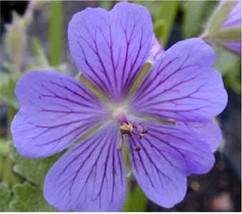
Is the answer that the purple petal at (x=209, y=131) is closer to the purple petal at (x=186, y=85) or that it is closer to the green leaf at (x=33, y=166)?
the purple petal at (x=186, y=85)

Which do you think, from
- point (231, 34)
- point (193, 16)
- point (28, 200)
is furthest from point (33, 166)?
point (193, 16)

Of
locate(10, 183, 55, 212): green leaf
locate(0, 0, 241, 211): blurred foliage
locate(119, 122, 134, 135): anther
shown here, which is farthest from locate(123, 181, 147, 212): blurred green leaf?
locate(119, 122, 134, 135): anther

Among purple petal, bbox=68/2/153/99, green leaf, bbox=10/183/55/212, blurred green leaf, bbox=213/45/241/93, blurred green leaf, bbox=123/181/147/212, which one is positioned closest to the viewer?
purple petal, bbox=68/2/153/99

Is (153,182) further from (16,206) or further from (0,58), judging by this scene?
(0,58)

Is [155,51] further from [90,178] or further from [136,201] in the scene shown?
[136,201]

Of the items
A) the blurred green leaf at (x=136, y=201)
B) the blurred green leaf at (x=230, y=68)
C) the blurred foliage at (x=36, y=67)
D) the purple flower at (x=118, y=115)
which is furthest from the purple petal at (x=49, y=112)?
the blurred green leaf at (x=230, y=68)

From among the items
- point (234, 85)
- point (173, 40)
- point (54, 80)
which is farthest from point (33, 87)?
point (173, 40)

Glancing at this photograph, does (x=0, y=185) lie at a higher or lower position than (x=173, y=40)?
higher

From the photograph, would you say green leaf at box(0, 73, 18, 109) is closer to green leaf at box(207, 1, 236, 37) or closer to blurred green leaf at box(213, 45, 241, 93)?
green leaf at box(207, 1, 236, 37)
